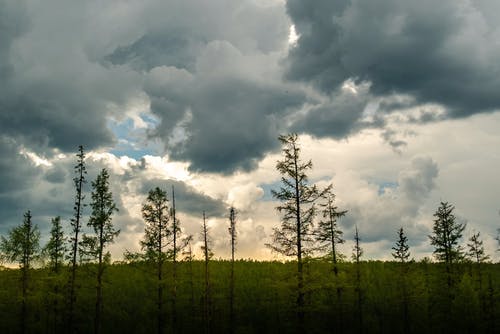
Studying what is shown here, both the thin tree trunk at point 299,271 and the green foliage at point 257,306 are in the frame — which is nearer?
the thin tree trunk at point 299,271

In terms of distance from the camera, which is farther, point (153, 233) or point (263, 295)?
point (263, 295)

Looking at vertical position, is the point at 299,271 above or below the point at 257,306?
above

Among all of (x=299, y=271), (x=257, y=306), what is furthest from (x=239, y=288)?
(x=299, y=271)

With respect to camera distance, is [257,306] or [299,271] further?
[257,306]

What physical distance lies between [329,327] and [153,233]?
91.7 feet

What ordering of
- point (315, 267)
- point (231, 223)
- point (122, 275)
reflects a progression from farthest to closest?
point (122, 275)
point (231, 223)
point (315, 267)

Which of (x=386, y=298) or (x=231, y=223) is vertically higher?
(x=231, y=223)

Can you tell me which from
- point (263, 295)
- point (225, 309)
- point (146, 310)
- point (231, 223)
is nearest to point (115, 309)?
point (146, 310)

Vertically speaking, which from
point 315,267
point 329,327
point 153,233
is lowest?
point 329,327

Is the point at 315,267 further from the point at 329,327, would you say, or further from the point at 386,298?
the point at 386,298

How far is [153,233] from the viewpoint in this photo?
124 feet

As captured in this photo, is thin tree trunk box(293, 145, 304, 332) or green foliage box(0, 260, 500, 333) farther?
green foliage box(0, 260, 500, 333)

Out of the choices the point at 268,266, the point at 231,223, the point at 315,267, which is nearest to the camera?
the point at 315,267

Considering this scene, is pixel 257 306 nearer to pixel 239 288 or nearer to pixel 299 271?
pixel 239 288
